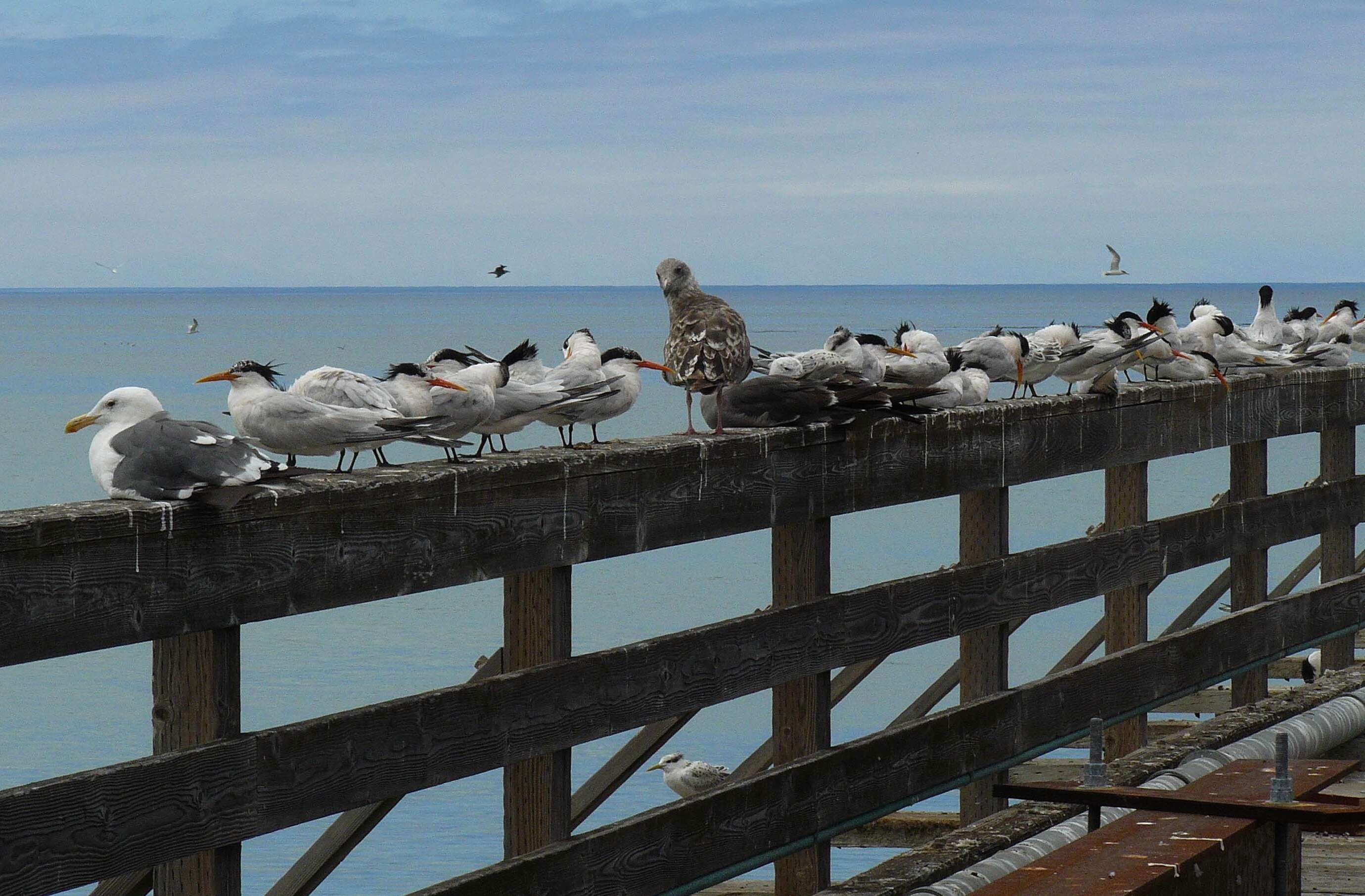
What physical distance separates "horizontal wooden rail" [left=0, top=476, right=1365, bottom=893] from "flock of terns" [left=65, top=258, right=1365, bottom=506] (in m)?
0.49

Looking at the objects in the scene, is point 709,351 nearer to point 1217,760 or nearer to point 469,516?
point 1217,760

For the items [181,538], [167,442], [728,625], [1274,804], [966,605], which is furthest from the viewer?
[966,605]

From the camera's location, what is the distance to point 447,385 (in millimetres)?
4707

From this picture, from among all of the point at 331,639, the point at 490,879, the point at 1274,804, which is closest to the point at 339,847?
the point at 490,879

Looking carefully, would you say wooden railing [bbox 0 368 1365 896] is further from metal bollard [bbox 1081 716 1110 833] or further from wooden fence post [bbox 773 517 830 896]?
metal bollard [bbox 1081 716 1110 833]

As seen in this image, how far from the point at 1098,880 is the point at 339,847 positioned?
2033 mm

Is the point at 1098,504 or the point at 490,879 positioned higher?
the point at 490,879

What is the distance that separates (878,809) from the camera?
4.48m

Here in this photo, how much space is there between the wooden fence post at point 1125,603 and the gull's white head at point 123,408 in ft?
10.3

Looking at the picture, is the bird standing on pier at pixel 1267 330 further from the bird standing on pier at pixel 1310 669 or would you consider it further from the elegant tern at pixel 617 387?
the elegant tern at pixel 617 387

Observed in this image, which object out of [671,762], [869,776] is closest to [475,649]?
[671,762]

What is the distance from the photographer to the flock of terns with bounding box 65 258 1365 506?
3.17 m

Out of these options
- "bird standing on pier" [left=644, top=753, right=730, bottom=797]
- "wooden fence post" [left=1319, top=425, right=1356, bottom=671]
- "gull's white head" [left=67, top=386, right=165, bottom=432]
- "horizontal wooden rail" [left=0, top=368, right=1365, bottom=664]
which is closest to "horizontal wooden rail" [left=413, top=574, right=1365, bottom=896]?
"horizontal wooden rail" [left=0, top=368, right=1365, bottom=664]

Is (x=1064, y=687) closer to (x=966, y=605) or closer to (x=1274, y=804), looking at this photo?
(x=966, y=605)
